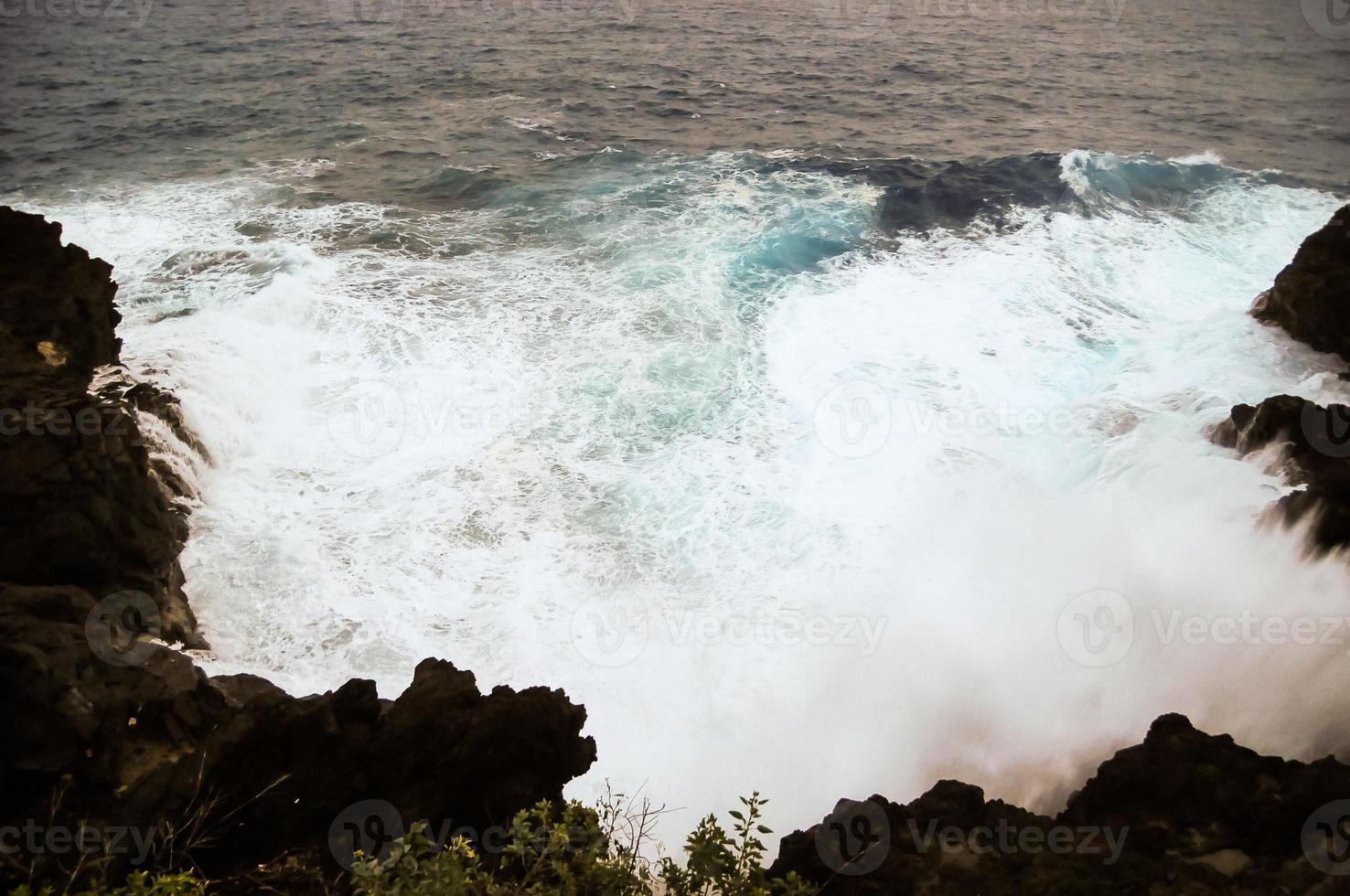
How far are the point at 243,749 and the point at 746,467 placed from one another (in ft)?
21.3

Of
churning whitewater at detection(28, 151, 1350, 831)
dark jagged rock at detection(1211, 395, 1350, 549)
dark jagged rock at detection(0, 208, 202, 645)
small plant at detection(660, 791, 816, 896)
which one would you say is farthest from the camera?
churning whitewater at detection(28, 151, 1350, 831)

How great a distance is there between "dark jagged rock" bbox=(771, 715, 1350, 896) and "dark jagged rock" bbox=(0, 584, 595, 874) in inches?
72.8

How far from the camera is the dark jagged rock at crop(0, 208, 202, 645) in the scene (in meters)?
6.57

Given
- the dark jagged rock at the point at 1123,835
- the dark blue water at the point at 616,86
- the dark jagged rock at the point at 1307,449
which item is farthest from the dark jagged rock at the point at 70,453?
the dark jagged rock at the point at 1307,449

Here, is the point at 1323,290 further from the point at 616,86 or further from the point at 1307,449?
the point at 616,86

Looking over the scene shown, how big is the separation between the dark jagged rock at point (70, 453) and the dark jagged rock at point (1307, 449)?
9.86 m

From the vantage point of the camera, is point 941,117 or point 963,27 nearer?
point 941,117

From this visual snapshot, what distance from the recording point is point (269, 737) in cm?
516

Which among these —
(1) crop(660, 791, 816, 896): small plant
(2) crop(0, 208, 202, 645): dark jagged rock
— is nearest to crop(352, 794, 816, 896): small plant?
(1) crop(660, 791, 816, 896): small plant

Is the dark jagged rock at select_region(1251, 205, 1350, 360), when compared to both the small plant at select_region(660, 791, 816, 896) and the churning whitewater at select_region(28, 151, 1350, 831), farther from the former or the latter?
the small plant at select_region(660, 791, 816, 896)

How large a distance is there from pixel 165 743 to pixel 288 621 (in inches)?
113

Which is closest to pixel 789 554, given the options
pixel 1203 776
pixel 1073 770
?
pixel 1073 770

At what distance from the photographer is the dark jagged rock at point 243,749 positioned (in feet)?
15.8

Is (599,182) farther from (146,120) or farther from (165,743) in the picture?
(165,743)
